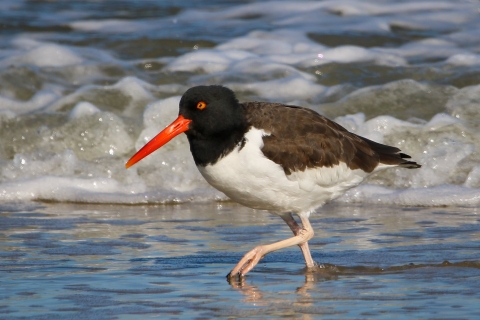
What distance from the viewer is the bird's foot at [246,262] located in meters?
5.62

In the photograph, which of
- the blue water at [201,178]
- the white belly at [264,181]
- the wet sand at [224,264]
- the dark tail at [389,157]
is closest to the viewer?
the wet sand at [224,264]

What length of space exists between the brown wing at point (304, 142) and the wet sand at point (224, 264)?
0.70 meters

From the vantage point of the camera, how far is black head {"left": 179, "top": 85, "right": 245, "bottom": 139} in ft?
18.7

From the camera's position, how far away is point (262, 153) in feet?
18.6

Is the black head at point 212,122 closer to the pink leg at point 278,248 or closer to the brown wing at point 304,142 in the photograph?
the brown wing at point 304,142

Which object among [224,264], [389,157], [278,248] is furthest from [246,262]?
[389,157]

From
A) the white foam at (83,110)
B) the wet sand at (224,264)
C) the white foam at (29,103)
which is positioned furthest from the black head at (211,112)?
the white foam at (29,103)

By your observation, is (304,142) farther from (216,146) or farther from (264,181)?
(216,146)

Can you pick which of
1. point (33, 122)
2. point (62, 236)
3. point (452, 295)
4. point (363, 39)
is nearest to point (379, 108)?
point (363, 39)

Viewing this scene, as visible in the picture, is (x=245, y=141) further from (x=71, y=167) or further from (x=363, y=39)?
(x=363, y=39)

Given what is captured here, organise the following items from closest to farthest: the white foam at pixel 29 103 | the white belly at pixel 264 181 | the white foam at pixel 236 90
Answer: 1. the white belly at pixel 264 181
2. the white foam at pixel 236 90
3. the white foam at pixel 29 103

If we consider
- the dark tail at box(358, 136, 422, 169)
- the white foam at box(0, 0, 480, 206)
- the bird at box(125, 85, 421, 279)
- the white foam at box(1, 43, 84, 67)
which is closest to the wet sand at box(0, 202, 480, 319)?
the bird at box(125, 85, 421, 279)

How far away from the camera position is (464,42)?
1370cm

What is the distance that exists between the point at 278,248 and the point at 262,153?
0.71 metres
